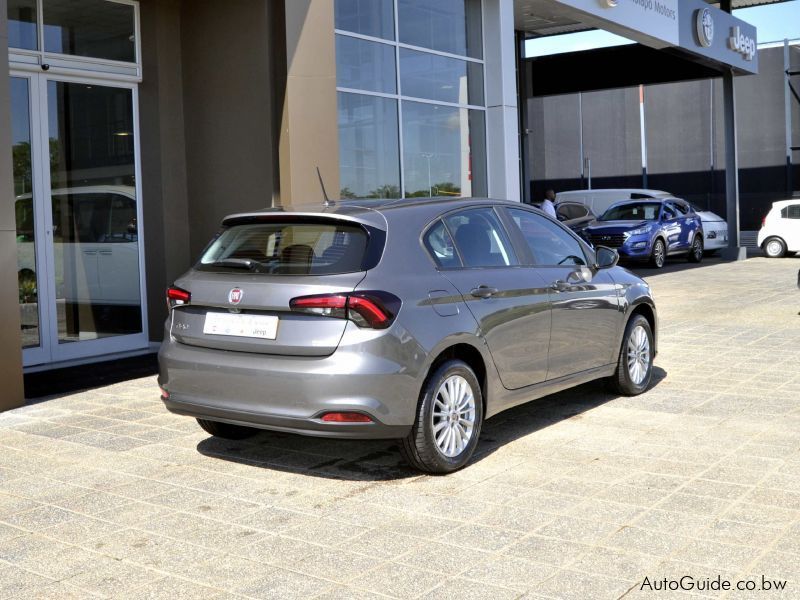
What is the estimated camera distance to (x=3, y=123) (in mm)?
7328

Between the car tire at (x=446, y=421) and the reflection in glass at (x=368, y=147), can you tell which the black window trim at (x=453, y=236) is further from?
the reflection in glass at (x=368, y=147)

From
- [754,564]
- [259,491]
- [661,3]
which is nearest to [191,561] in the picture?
[259,491]

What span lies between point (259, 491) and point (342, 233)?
1.47 metres

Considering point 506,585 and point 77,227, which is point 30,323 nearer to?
point 77,227

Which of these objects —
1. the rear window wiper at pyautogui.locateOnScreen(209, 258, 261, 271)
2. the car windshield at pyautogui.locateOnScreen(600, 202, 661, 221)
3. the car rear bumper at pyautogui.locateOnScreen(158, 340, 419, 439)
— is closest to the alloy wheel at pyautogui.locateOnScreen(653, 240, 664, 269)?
the car windshield at pyautogui.locateOnScreen(600, 202, 661, 221)

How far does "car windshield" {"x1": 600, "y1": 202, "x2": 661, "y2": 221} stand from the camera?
23.4 m

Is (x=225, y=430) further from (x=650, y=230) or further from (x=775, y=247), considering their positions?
(x=775, y=247)

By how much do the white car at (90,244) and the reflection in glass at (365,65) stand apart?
9.89 ft

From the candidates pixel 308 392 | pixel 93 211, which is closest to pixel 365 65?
pixel 93 211

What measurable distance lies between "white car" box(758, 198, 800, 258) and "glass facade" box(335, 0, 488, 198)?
1442cm

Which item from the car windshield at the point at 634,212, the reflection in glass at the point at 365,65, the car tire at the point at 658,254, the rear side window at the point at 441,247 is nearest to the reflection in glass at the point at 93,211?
the reflection in glass at the point at 365,65

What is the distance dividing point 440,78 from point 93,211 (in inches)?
218

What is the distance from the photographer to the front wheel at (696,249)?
80.1 feet

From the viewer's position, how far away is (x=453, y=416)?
17.9 ft
